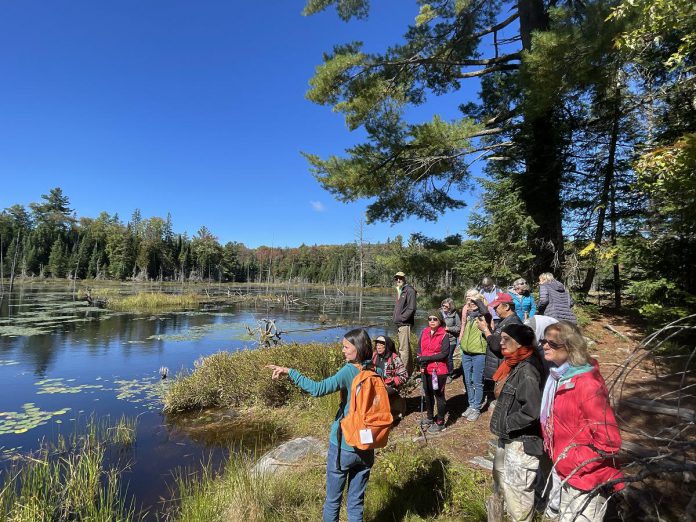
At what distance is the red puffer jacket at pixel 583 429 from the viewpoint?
7.09ft

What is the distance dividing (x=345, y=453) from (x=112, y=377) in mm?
11038

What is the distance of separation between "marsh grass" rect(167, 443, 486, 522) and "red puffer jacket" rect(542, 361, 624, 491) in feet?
3.87

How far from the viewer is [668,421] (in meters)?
4.41

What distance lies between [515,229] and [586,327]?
2.69m

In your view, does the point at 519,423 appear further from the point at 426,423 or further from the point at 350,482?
the point at 426,423

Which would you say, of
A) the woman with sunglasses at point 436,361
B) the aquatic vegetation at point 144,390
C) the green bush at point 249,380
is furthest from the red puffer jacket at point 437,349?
the aquatic vegetation at point 144,390

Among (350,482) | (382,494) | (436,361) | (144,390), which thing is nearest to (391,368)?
(436,361)

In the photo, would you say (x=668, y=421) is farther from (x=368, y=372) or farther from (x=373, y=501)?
(x=368, y=372)

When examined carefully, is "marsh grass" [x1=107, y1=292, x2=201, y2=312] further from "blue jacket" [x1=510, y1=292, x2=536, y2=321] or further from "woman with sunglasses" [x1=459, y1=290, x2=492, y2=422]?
"blue jacket" [x1=510, y1=292, x2=536, y2=321]

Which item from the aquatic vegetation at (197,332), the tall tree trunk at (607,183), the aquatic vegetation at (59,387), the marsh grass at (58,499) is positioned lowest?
the aquatic vegetation at (59,387)

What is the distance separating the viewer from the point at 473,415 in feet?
17.9

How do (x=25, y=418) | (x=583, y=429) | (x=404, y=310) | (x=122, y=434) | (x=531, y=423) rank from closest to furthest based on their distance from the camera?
1. (x=583, y=429)
2. (x=531, y=423)
3. (x=404, y=310)
4. (x=122, y=434)
5. (x=25, y=418)

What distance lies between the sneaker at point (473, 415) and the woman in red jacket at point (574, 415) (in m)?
2.98

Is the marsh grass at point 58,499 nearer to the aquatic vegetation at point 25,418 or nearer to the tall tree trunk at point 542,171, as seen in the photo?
the aquatic vegetation at point 25,418
